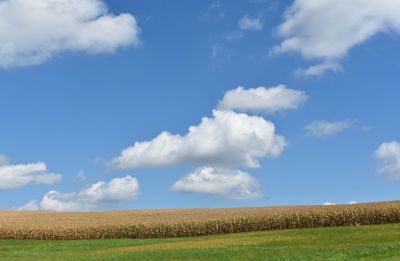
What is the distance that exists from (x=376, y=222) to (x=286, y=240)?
1670cm

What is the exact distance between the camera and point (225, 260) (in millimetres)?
33375

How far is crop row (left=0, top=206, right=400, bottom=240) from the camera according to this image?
5769 cm

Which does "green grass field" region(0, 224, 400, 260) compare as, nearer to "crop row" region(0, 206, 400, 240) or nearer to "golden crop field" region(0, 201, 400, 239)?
"crop row" region(0, 206, 400, 240)

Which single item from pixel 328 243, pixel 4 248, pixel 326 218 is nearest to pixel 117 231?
pixel 4 248

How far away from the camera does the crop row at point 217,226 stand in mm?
57688

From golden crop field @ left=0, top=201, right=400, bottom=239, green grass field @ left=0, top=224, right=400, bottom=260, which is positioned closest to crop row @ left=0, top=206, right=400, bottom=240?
golden crop field @ left=0, top=201, right=400, bottom=239

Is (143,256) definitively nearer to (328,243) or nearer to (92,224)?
(328,243)

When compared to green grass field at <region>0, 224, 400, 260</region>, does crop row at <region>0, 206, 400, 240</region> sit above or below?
above

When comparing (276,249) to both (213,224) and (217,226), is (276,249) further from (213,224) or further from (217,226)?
(213,224)

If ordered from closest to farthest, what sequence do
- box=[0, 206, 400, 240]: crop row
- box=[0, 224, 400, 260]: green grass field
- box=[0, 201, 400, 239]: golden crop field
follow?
box=[0, 224, 400, 260]: green grass field, box=[0, 206, 400, 240]: crop row, box=[0, 201, 400, 239]: golden crop field

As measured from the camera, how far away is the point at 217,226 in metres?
62.1

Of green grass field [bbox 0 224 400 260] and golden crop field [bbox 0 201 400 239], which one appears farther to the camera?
golden crop field [bbox 0 201 400 239]

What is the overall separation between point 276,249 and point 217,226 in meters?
25.4

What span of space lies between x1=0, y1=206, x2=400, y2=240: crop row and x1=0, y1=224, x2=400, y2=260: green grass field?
8169 millimetres
